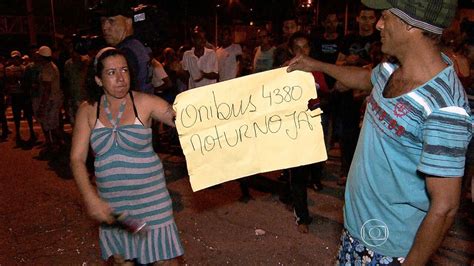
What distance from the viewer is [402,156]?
1715 millimetres

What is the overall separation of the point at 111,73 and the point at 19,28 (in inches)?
966

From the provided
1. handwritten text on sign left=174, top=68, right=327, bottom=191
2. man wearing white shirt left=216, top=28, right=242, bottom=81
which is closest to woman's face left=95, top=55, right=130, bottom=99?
handwritten text on sign left=174, top=68, right=327, bottom=191

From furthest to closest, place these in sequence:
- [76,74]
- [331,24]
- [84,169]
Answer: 1. [76,74]
2. [331,24]
3. [84,169]

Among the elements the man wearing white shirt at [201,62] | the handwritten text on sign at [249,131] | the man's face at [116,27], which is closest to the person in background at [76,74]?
the man wearing white shirt at [201,62]

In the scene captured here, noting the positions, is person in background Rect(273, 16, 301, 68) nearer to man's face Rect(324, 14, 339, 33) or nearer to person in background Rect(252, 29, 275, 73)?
man's face Rect(324, 14, 339, 33)

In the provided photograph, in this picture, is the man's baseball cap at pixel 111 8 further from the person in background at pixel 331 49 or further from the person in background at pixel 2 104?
the person in background at pixel 2 104

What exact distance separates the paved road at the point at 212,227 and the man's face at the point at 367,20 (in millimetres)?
2221

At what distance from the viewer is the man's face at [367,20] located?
6.25 metres

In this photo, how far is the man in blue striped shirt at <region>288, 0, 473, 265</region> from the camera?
60.1 inches

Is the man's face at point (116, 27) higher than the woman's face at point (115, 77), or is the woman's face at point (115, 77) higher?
the man's face at point (116, 27)

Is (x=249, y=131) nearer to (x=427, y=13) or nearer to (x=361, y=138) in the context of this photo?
(x=361, y=138)

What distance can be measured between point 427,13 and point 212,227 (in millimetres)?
3770

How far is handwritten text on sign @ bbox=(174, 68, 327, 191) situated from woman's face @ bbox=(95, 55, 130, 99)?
50cm

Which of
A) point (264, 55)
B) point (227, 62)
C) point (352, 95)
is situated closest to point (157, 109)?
point (352, 95)
